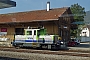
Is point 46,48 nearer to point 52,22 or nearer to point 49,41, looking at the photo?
point 49,41

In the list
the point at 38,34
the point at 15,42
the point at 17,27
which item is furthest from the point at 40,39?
the point at 17,27

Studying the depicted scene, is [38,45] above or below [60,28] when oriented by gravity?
below

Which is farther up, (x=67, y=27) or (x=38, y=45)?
(x=67, y=27)

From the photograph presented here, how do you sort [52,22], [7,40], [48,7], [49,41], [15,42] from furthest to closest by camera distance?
[48,7] < [7,40] < [52,22] < [15,42] < [49,41]

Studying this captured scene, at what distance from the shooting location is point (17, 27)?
33.2m

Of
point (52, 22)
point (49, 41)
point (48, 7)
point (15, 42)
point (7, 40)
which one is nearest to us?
point (49, 41)

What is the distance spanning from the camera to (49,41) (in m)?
22.2

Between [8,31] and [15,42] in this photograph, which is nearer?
[15,42]

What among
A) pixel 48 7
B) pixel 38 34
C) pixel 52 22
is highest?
pixel 48 7

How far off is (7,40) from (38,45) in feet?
37.4

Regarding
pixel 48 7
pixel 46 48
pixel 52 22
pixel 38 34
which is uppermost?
pixel 48 7

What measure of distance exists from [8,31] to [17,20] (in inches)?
119

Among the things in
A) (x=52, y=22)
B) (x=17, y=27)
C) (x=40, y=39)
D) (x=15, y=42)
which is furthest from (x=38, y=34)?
(x=17, y=27)

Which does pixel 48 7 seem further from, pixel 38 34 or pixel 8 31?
pixel 38 34
